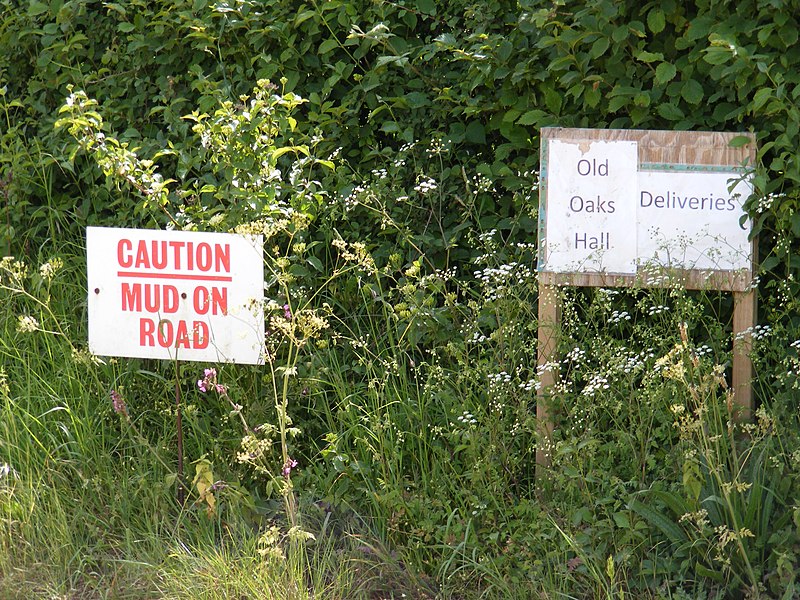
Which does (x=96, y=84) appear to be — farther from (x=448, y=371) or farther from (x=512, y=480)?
(x=512, y=480)

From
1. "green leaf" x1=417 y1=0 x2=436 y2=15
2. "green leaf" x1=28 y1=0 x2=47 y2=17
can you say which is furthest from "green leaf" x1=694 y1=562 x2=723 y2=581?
"green leaf" x1=28 y1=0 x2=47 y2=17

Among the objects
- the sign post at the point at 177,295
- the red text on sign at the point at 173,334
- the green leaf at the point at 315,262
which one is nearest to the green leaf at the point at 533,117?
the green leaf at the point at 315,262

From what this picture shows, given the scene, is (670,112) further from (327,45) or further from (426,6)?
(327,45)

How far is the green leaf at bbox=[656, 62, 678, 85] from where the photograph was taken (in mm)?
3502

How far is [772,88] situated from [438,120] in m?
1.38

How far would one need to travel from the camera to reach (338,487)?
347 centimetres

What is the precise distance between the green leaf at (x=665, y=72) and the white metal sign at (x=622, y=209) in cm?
25

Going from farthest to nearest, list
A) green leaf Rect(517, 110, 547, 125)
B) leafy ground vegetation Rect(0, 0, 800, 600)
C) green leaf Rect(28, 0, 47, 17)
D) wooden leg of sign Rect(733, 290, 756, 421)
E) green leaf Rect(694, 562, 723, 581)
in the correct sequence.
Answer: green leaf Rect(28, 0, 47, 17) → green leaf Rect(517, 110, 547, 125) → wooden leg of sign Rect(733, 290, 756, 421) → leafy ground vegetation Rect(0, 0, 800, 600) → green leaf Rect(694, 562, 723, 581)

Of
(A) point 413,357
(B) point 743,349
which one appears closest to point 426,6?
(A) point 413,357

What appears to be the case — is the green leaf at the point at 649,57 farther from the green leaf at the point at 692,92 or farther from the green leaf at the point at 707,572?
the green leaf at the point at 707,572

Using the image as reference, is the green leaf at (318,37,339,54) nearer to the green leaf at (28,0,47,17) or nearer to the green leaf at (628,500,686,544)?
the green leaf at (28,0,47,17)

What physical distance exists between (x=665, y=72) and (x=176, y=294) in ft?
6.16

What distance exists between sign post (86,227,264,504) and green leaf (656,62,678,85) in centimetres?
151

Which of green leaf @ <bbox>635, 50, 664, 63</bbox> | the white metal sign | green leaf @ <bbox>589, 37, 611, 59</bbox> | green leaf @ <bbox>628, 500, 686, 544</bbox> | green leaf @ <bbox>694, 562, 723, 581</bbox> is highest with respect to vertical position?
green leaf @ <bbox>589, 37, 611, 59</bbox>
